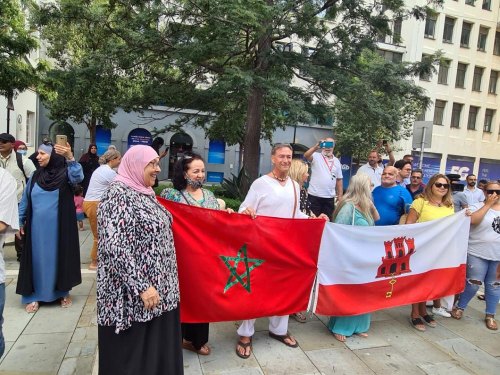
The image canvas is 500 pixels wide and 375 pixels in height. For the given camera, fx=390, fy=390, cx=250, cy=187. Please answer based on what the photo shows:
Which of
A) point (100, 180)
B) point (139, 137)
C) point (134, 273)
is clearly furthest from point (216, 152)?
point (134, 273)

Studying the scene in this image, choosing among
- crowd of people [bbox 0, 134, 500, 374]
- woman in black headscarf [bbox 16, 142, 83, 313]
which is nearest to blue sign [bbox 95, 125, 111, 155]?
crowd of people [bbox 0, 134, 500, 374]

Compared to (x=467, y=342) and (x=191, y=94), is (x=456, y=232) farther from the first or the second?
(x=191, y=94)

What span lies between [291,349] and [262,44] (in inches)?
250

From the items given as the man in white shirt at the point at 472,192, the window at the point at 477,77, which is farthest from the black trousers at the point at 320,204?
the window at the point at 477,77

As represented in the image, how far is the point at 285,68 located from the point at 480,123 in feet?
102

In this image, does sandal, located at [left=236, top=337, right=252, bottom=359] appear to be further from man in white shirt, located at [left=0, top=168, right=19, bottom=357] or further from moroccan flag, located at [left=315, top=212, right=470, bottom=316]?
man in white shirt, located at [left=0, top=168, right=19, bottom=357]

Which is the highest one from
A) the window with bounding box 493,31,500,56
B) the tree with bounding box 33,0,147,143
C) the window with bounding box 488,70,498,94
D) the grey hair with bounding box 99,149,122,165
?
the window with bounding box 493,31,500,56

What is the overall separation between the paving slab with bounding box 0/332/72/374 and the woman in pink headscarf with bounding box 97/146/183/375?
1.19 m

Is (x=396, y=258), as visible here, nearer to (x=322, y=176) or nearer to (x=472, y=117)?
(x=322, y=176)

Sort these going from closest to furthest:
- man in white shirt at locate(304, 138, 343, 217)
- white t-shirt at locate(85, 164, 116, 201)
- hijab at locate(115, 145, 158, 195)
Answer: hijab at locate(115, 145, 158, 195) < white t-shirt at locate(85, 164, 116, 201) < man in white shirt at locate(304, 138, 343, 217)

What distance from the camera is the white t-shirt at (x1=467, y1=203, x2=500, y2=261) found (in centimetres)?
466

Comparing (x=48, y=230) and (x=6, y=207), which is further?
(x=48, y=230)

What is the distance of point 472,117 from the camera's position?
33.4m

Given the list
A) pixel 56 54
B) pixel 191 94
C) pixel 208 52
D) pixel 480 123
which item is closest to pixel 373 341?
pixel 208 52
